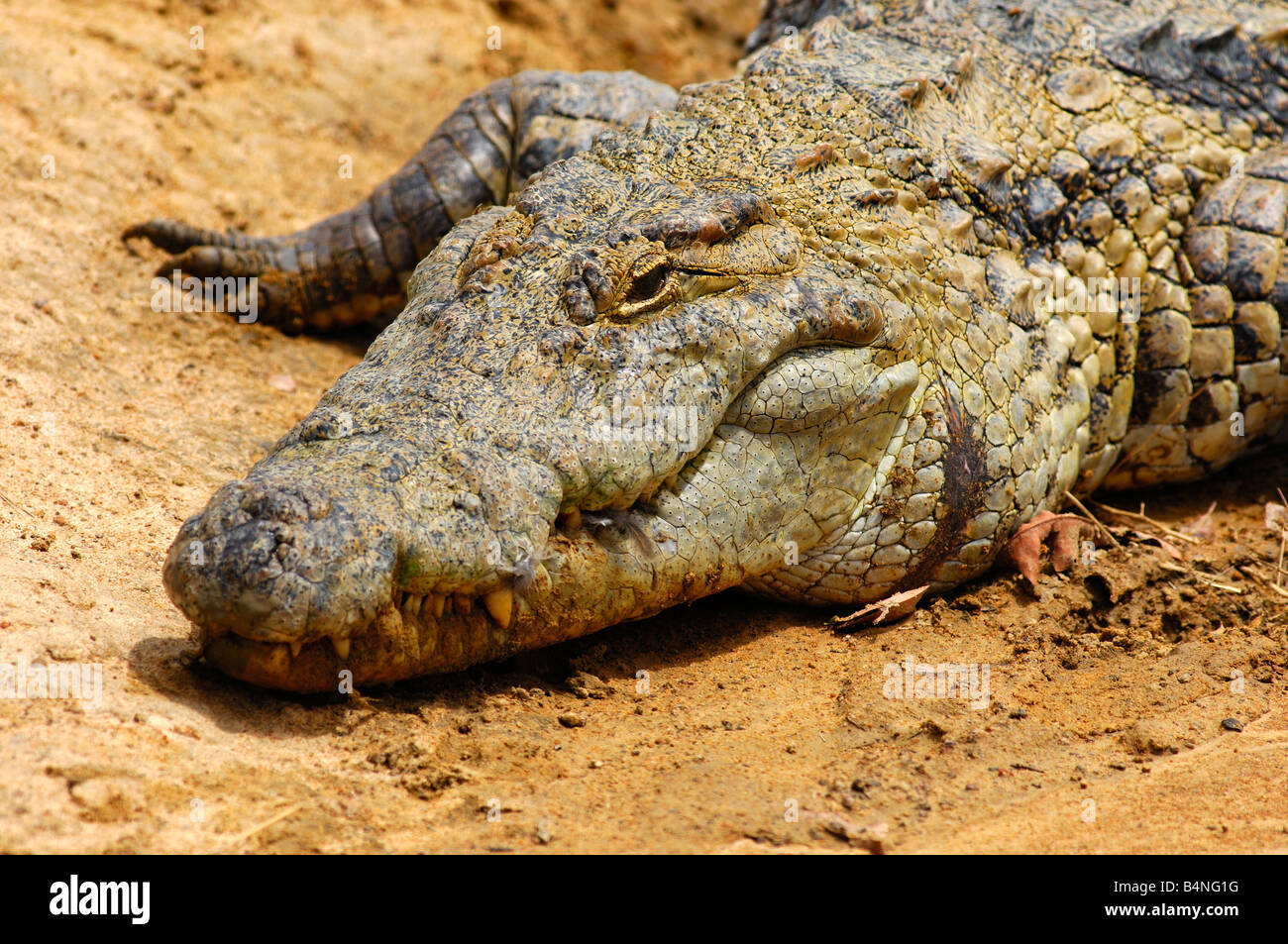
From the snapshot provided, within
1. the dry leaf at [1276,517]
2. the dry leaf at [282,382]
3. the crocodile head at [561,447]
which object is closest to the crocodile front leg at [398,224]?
the dry leaf at [282,382]

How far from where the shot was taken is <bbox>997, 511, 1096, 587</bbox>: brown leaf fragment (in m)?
3.86

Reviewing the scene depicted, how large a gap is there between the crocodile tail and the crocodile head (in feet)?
5.49

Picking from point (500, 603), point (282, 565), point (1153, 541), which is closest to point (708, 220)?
point (500, 603)

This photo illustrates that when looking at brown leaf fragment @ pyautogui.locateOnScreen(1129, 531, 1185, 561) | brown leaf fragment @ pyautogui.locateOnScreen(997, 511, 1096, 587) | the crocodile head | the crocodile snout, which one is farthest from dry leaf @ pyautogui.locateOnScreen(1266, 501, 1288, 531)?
the crocodile snout

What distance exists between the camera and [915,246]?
364cm

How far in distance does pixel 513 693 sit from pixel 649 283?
116 centimetres

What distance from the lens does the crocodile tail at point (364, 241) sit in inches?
202

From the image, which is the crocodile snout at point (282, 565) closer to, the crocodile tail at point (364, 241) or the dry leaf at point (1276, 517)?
the crocodile tail at point (364, 241)

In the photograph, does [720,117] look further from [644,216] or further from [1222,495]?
[1222,495]

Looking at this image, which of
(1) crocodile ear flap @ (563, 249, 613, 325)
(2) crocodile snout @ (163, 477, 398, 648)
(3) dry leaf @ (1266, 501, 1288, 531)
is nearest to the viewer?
(2) crocodile snout @ (163, 477, 398, 648)

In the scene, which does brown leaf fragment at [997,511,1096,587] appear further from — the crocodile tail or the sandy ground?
the crocodile tail

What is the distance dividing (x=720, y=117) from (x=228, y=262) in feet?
8.11

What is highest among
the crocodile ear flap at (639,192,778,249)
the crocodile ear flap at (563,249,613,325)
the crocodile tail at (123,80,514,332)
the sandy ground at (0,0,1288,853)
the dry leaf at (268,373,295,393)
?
the crocodile tail at (123,80,514,332)

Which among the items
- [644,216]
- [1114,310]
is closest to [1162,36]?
[1114,310]
